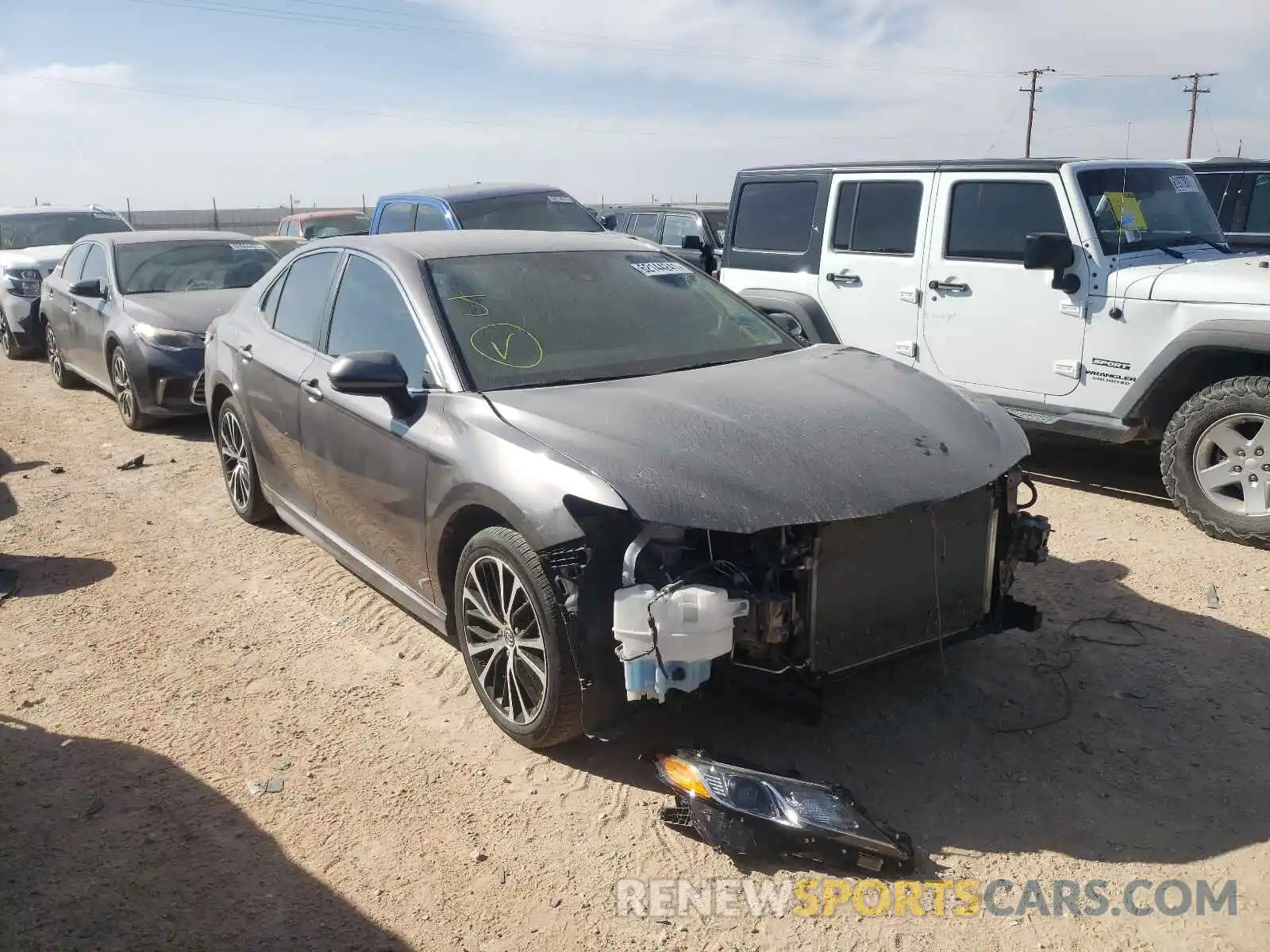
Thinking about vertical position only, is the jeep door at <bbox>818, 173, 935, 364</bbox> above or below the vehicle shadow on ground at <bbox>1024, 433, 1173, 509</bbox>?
above

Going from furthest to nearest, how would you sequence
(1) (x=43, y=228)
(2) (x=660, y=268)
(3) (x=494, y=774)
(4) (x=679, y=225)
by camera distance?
(4) (x=679, y=225)
(1) (x=43, y=228)
(2) (x=660, y=268)
(3) (x=494, y=774)

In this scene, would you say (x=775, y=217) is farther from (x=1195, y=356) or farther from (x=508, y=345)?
(x=508, y=345)

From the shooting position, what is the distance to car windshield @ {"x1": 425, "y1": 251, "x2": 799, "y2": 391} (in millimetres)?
4008

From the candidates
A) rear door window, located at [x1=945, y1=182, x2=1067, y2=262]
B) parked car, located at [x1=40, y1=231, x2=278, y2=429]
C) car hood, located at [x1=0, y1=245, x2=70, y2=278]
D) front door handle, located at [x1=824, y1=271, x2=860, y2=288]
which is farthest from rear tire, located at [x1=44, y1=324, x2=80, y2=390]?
rear door window, located at [x1=945, y1=182, x2=1067, y2=262]

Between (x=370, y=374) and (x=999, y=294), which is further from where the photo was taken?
(x=999, y=294)

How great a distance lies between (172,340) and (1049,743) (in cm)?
725

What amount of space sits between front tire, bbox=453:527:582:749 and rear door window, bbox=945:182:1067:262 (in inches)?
176

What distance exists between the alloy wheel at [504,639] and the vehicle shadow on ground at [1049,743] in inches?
10.7

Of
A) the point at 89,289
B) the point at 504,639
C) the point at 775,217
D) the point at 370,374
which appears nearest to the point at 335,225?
the point at 89,289

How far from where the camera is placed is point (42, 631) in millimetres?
4828

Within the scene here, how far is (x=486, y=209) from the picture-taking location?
33.3 ft

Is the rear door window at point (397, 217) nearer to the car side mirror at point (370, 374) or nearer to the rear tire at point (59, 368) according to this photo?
the rear tire at point (59, 368)

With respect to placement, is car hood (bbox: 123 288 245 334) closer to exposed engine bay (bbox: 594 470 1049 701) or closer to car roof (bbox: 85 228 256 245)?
car roof (bbox: 85 228 256 245)
